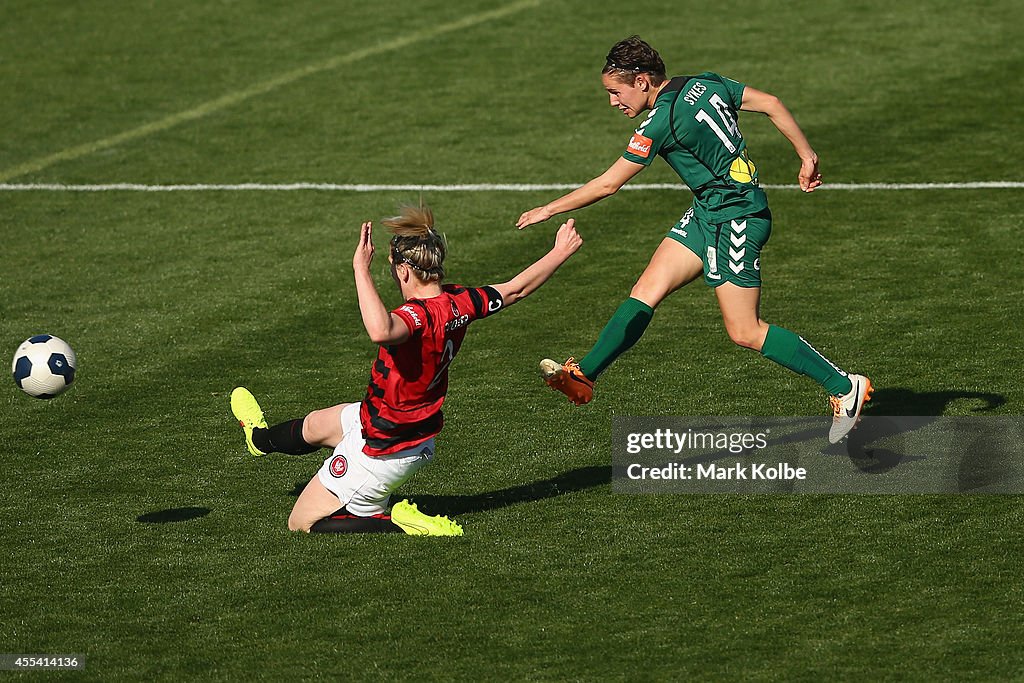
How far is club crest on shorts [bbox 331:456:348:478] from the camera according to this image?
325 inches

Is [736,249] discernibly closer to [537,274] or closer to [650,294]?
[650,294]

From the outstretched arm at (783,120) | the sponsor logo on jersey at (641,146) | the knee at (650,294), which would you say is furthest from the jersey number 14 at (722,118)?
the knee at (650,294)

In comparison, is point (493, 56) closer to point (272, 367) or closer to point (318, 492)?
point (272, 367)

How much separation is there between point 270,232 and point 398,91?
485cm

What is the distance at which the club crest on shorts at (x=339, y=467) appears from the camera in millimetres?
8258

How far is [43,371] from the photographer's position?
9312mm

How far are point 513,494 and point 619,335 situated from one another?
119 centimetres

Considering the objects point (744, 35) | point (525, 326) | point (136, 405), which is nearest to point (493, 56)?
point (744, 35)

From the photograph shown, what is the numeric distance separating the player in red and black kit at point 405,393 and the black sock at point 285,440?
34cm

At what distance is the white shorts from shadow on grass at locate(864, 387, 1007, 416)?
10.9ft

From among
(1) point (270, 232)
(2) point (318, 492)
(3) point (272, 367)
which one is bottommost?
(2) point (318, 492)

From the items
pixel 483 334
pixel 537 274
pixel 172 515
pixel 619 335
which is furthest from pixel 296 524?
pixel 483 334

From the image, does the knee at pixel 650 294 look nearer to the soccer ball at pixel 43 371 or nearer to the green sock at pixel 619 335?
the green sock at pixel 619 335

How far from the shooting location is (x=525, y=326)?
40.1 ft
